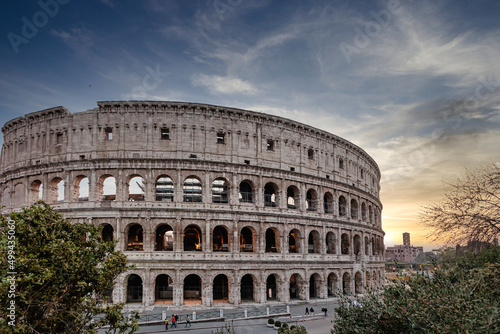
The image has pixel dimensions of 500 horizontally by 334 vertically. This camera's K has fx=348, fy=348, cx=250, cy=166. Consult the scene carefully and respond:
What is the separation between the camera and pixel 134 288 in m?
34.6

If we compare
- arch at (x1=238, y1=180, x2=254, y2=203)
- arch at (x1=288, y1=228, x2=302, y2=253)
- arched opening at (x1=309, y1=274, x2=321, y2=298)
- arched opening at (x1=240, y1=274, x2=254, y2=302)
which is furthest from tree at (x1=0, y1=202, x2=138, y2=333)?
arched opening at (x1=309, y1=274, x2=321, y2=298)

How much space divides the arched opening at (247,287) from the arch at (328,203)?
13.2m

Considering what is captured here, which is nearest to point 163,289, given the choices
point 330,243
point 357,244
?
point 330,243

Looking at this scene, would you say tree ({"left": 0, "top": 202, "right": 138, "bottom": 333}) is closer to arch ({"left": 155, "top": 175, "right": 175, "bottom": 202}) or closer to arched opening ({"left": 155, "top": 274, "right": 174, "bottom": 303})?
arched opening ({"left": 155, "top": 274, "right": 174, "bottom": 303})

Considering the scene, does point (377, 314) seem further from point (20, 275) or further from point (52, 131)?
point (52, 131)

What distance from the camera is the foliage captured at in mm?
7738

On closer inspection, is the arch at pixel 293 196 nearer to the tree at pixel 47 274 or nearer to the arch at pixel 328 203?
the arch at pixel 328 203

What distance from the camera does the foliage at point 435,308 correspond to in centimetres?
774

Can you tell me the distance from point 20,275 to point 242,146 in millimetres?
28464

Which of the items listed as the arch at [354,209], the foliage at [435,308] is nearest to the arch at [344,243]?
the arch at [354,209]

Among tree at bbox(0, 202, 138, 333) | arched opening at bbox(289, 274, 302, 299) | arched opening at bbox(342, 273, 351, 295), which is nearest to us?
tree at bbox(0, 202, 138, 333)

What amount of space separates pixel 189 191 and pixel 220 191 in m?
4.46

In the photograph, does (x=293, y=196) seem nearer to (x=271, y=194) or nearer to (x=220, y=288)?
(x=271, y=194)

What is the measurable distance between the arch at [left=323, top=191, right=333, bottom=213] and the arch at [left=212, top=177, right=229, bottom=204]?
13737mm
